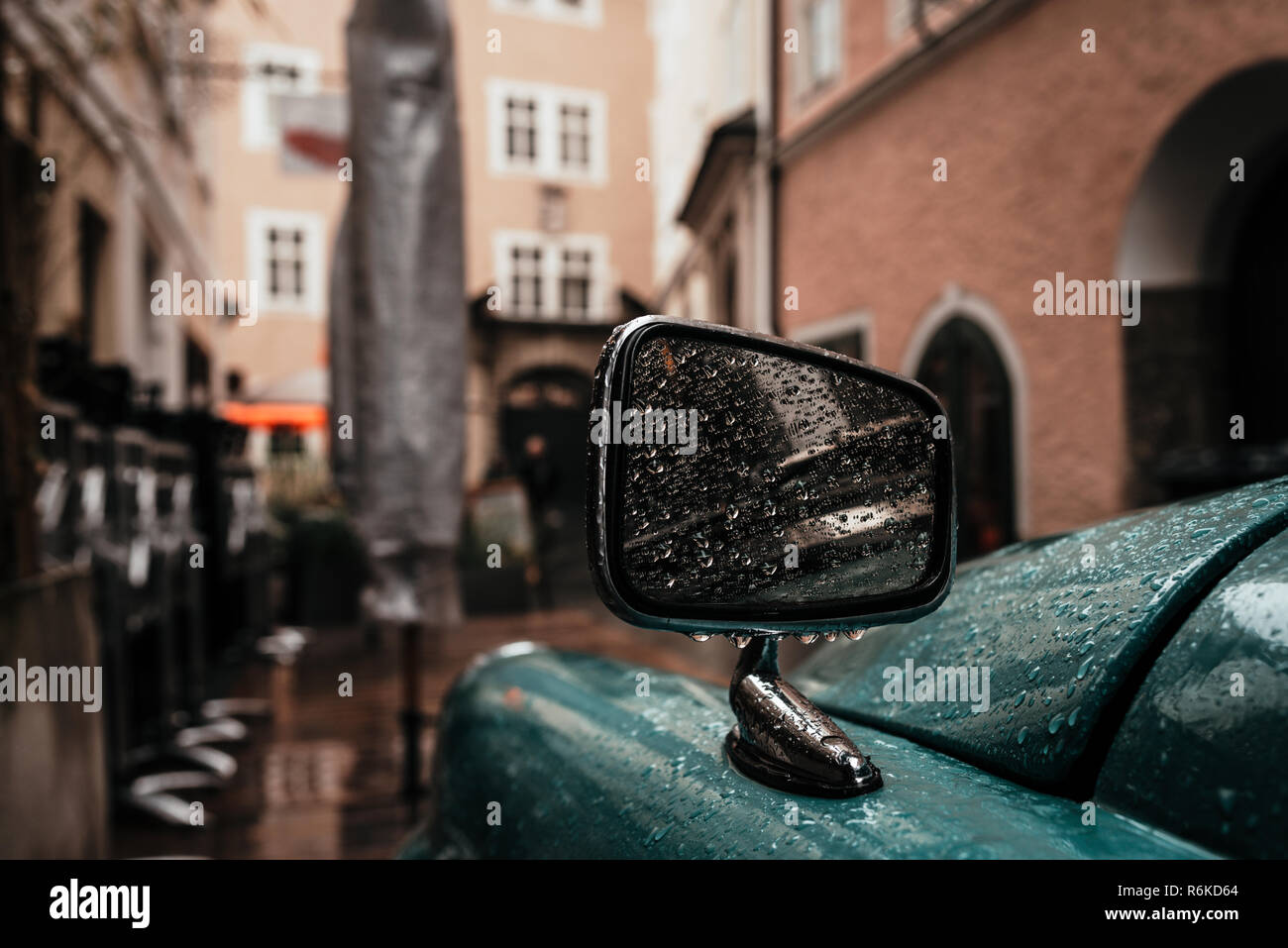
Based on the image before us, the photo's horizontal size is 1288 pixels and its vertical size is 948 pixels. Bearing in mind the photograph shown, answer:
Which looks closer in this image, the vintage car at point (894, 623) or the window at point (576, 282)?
the vintage car at point (894, 623)

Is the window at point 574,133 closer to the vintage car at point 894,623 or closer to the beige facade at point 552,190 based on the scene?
the beige facade at point 552,190

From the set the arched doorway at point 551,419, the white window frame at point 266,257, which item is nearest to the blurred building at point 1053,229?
the arched doorway at point 551,419

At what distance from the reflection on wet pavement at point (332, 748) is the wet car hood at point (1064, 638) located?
2568 mm

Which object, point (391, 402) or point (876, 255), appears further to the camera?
point (876, 255)

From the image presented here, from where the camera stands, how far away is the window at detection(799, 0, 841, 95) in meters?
8.12

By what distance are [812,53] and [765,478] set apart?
8686 millimetres

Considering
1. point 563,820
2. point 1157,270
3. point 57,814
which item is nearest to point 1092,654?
point 563,820

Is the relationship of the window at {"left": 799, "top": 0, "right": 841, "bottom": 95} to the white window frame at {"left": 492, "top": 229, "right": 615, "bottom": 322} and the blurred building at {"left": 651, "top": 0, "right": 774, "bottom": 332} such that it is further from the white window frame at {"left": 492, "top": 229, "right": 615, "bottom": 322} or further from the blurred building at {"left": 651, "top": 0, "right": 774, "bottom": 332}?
the white window frame at {"left": 492, "top": 229, "right": 615, "bottom": 322}

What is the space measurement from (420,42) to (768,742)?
3.18 m

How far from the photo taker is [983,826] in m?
0.70

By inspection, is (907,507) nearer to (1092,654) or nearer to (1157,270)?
(1092,654)

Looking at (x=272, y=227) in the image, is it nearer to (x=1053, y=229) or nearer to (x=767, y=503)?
(x=1053, y=229)

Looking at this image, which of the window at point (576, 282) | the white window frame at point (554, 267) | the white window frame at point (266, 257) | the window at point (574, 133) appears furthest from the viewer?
the window at point (576, 282)

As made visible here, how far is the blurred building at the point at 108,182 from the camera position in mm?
3482
